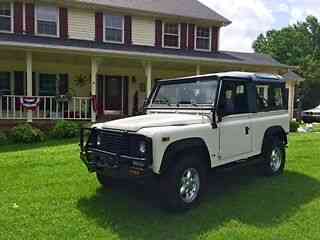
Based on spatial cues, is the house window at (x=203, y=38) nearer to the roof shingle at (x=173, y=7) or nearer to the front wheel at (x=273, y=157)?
the roof shingle at (x=173, y=7)

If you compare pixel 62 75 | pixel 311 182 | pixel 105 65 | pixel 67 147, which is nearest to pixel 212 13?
pixel 105 65

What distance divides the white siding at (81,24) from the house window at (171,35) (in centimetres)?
403

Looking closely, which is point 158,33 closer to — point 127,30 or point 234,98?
point 127,30

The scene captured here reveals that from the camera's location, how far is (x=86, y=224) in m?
4.61

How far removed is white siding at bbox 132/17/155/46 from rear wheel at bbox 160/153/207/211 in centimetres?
1349

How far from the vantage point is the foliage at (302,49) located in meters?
36.3

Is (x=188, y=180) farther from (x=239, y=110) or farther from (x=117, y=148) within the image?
(x=239, y=110)

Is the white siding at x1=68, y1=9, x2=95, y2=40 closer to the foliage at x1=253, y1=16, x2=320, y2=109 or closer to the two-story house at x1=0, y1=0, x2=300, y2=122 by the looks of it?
the two-story house at x1=0, y1=0, x2=300, y2=122

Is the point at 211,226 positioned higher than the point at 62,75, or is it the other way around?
the point at 62,75

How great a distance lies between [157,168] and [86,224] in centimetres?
122

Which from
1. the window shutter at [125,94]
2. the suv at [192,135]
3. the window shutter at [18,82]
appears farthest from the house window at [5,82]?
the suv at [192,135]

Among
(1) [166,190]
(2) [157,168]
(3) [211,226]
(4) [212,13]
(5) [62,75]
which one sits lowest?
(3) [211,226]

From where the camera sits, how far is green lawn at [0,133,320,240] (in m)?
4.40

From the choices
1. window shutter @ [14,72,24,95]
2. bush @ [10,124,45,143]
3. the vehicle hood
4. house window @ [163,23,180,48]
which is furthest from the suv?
house window @ [163,23,180,48]
